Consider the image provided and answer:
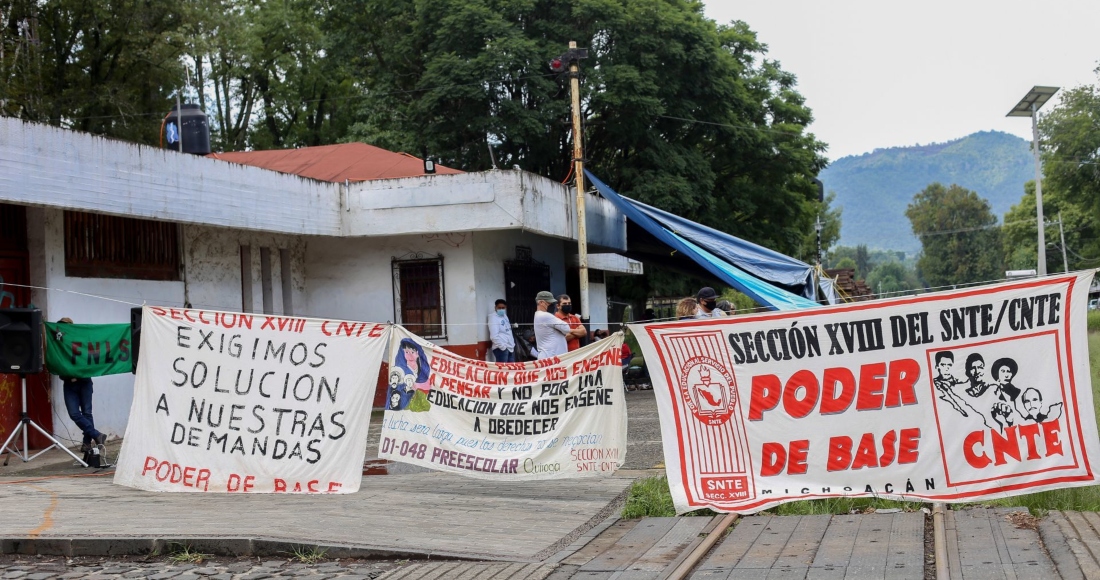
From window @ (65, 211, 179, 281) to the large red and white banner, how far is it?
9.22m

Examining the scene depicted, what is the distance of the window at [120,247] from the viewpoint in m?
14.8

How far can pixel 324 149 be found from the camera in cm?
2381

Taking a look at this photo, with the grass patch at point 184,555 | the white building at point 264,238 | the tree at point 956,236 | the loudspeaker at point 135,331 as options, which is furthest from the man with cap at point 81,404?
the tree at point 956,236

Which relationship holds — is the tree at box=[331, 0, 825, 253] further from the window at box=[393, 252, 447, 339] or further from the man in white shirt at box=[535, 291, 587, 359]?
the man in white shirt at box=[535, 291, 587, 359]

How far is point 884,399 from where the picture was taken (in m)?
8.24

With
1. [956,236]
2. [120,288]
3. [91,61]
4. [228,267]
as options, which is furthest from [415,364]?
[956,236]

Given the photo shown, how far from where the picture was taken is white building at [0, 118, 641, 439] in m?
13.9

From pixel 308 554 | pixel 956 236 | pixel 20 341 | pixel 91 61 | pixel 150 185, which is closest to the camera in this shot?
pixel 308 554

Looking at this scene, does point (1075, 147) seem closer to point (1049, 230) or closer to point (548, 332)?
point (548, 332)

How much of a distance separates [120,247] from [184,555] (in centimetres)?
916

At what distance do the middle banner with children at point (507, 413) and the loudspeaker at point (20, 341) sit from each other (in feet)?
14.3

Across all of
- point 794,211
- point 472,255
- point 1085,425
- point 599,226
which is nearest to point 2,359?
point 472,255

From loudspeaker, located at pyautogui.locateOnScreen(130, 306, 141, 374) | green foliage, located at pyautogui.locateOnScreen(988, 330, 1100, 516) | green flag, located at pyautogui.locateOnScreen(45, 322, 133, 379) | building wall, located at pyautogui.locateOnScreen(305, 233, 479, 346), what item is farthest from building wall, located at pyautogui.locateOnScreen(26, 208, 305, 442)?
green foliage, located at pyautogui.locateOnScreen(988, 330, 1100, 516)

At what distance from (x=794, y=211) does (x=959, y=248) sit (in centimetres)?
8522
